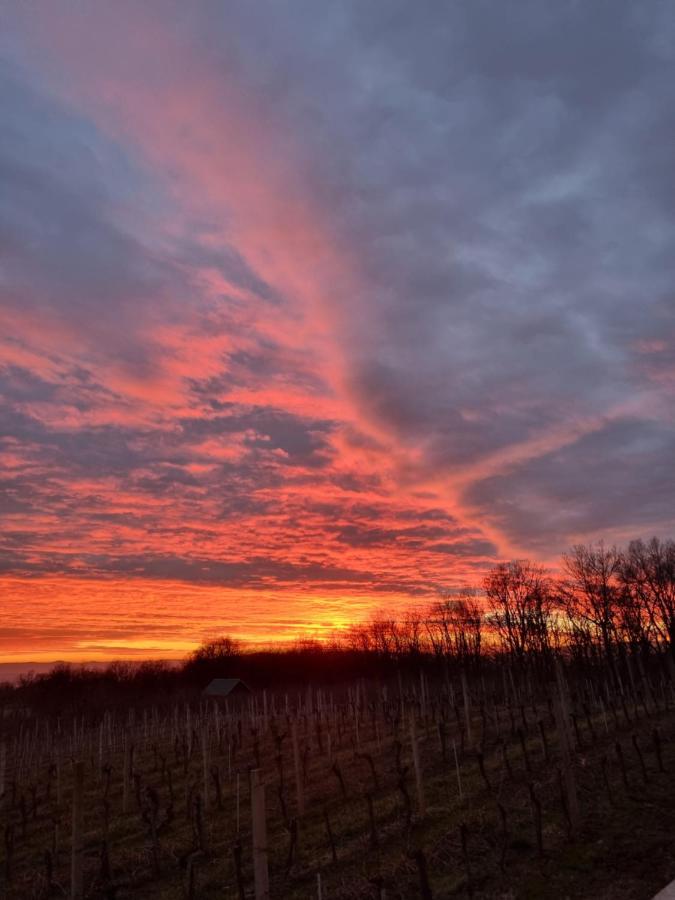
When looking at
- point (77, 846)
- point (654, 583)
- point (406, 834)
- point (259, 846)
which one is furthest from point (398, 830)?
point (654, 583)

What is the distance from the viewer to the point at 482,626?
86.6 m

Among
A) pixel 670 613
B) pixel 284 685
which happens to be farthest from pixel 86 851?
pixel 284 685

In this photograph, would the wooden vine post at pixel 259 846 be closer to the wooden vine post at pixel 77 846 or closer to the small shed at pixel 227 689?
the wooden vine post at pixel 77 846

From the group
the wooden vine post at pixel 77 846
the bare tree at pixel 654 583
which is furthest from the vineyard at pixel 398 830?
the bare tree at pixel 654 583

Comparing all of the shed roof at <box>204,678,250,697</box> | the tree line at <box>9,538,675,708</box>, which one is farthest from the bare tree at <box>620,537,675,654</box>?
the shed roof at <box>204,678,250,697</box>

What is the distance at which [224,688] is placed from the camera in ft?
251

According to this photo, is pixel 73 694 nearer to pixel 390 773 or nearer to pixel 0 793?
pixel 0 793

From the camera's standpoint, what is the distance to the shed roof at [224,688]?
7519 centimetres

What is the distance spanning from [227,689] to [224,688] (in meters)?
0.92

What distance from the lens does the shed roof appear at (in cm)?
7519

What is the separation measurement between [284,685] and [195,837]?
256ft

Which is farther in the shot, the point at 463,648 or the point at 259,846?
the point at 463,648

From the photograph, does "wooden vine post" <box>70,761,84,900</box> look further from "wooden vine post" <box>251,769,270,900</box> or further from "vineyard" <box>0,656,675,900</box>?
"wooden vine post" <box>251,769,270,900</box>

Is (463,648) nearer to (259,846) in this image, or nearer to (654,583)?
(654,583)
